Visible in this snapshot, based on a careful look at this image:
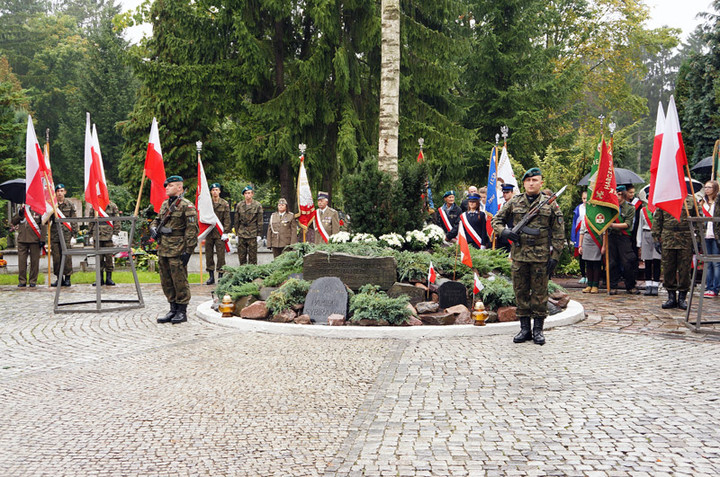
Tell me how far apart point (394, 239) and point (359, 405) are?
651 cm

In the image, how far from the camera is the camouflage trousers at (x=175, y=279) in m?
10.3

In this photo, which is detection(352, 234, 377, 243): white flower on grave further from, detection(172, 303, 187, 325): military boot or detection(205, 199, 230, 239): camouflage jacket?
detection(205, 199, 230, 239): camouflage jacket

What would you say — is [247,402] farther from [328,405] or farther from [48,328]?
[48,328]

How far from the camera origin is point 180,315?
10.4m

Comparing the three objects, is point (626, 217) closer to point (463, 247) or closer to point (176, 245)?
point (463, 247)

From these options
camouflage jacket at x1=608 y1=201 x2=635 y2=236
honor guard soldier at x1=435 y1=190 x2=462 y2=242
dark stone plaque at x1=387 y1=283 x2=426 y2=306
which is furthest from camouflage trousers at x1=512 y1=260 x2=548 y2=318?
honor guard soldier at x1=435 y1=190 x2=462 y2=242

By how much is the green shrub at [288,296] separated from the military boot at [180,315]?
142cm

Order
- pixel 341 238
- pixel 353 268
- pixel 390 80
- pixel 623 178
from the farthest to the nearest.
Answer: pixel 623 178 < pixel 390 80 < pixel 341 238 < pixel 353 268

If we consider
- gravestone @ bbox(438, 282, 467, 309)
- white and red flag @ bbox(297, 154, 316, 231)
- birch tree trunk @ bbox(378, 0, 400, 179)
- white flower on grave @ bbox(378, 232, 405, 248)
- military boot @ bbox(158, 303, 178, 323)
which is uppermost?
birch tree trunk @ bbox(378, 0, 400, 179)

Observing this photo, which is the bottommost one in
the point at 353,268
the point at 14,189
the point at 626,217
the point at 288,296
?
the point at 288,296

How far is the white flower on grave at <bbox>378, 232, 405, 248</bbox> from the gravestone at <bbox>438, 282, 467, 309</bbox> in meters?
2.24

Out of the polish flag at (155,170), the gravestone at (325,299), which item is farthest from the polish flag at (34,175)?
the gravestone at (325,299)

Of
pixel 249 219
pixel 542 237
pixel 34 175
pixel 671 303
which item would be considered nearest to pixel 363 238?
pixel 249 219

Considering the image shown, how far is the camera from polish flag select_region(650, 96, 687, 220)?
9.58 meters
